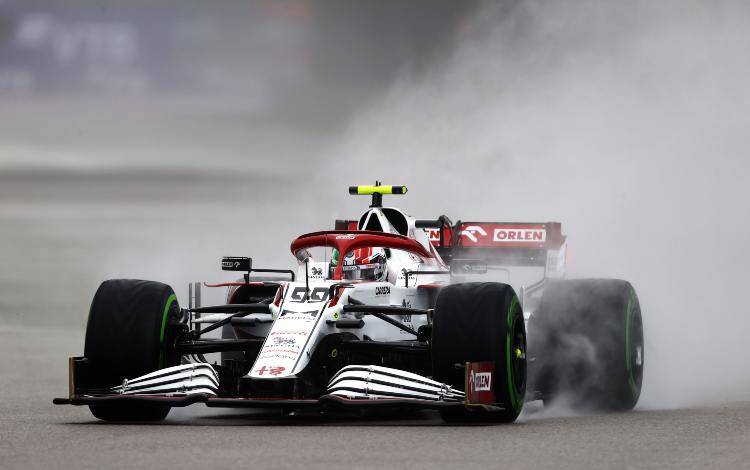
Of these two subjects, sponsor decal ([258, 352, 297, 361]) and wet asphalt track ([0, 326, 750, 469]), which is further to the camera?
sponsor decal ([258, 352, 297, 361])

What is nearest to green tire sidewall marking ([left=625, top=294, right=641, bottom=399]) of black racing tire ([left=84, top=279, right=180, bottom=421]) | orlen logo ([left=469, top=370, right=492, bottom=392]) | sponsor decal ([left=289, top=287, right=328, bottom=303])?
orlen logo ([left=469, top=370, right=492, bottom=392])

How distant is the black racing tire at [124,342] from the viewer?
1473 centimetres

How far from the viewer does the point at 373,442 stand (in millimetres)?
11734

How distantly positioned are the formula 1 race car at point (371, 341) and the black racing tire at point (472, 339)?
0.01m

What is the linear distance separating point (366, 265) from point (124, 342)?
3.61 m

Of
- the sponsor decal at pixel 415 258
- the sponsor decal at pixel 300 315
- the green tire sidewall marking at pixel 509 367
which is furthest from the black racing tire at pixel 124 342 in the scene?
the sponsor decal at pixel 415 258

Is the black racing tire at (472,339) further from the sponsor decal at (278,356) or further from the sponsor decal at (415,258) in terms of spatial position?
the sponsor decal at (415,258)

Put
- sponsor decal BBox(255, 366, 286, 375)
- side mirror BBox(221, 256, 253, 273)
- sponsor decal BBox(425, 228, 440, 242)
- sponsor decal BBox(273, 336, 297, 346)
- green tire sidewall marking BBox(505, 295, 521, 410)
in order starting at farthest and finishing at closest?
sponsor decal BBox(425, 228, 440, 242)
side mirror BBox(221, 256, 253, 273)
sponsor decal BBox(273, 336, 297, 346)
green tire sidewall marking BBox(505, 295, 521, 410)
sponsor decal BBox(255, 366, 286, 375)

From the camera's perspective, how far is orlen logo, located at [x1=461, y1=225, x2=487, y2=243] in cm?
2020

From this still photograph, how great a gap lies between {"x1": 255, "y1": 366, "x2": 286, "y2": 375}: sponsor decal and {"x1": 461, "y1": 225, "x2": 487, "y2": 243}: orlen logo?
22.5ft

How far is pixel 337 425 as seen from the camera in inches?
542

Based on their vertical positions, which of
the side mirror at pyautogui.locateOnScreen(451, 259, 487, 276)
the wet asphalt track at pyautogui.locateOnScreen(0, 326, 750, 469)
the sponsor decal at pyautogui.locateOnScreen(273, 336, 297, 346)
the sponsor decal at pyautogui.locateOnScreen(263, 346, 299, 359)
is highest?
the side mirror at pyautogui.locateOnScreen(451, 259, 487, 276)

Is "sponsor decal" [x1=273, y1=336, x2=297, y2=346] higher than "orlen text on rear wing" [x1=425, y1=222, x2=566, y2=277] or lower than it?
lower

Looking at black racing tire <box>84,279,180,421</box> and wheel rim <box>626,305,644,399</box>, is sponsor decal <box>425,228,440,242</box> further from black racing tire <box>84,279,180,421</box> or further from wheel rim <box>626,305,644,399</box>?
black racing tire <box>84,279,180,421</box>
